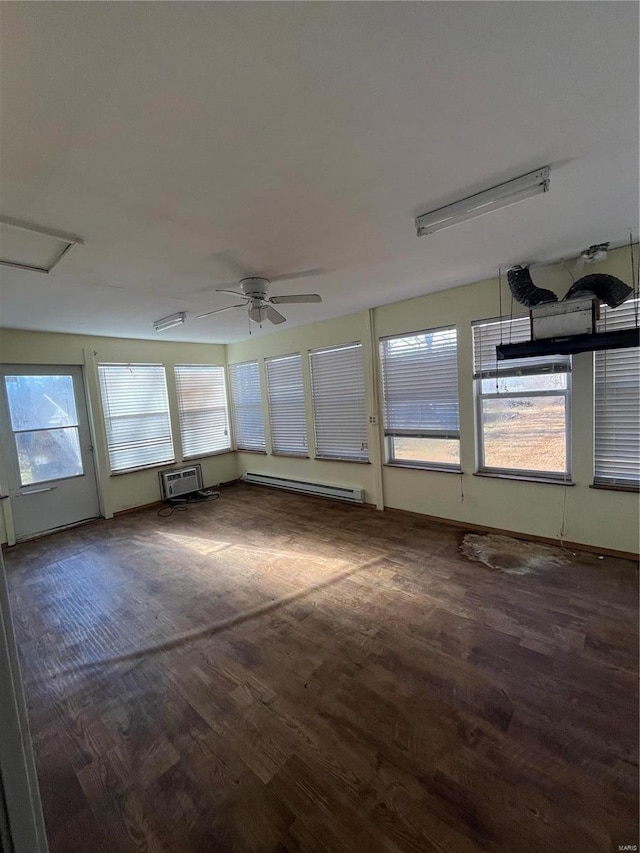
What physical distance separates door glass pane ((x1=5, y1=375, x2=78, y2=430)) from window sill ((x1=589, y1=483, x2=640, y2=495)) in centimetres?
616

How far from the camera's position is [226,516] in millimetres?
4891

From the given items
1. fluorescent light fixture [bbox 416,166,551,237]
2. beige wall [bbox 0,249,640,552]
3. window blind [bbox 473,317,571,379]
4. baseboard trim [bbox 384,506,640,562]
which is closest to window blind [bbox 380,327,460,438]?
beige wall [bbox 0,249,640,552]

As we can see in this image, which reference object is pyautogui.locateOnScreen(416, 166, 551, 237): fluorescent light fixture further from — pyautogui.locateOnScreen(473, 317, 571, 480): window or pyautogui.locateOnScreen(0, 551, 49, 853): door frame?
pyautogui.locateOnScreen(0, 551, 49, 853): door frame

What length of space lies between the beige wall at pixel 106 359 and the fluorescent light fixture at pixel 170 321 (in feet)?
3.40

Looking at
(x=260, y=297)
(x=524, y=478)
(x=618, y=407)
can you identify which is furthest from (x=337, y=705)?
(x=618, y=407)

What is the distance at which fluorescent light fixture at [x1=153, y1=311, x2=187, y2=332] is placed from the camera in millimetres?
4059

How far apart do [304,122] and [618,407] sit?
10.7 feet

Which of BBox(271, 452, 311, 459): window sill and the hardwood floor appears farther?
BBox(271, 452, 311, 459): window sill

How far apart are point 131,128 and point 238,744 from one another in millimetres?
2704

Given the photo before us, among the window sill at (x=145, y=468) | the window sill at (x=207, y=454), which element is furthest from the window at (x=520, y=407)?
the window sill at (x=145, y=468)

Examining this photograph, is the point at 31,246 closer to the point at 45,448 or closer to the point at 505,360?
the point at 45,448

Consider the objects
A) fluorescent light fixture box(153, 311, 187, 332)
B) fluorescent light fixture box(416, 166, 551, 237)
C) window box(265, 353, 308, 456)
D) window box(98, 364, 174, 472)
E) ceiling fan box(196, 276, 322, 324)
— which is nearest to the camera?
fluorescent light fixture box(416, 166, 551, 237)

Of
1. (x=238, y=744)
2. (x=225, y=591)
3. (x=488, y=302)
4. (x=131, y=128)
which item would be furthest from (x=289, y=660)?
(x=488, y=302)

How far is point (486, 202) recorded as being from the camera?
1.89 metres
